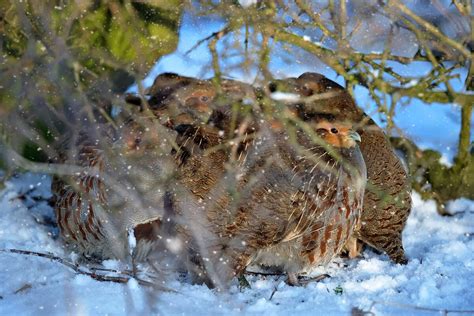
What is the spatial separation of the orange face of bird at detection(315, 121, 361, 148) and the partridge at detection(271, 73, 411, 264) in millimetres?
113

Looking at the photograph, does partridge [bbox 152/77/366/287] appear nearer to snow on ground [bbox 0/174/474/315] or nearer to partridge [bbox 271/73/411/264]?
snow on ground [bbox 0/174/474/315]

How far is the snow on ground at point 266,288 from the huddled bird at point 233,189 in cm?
16

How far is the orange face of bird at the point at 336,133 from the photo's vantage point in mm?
3666

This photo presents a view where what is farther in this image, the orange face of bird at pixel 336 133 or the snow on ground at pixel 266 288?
the orange face of bird at pixel 336 133

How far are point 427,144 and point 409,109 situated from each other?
47 cm

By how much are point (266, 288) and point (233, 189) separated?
1.73 ft

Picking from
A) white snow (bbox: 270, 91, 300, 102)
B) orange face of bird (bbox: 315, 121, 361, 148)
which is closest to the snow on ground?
orange face of bird (bbox: 315, 121, 361, 148)

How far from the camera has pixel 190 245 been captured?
11.4 feet

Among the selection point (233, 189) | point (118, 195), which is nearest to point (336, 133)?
point (233, 189)

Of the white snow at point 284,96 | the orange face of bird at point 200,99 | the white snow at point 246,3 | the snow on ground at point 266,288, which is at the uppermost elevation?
the white snow at point 246,3

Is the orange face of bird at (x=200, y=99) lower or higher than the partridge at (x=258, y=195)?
higher

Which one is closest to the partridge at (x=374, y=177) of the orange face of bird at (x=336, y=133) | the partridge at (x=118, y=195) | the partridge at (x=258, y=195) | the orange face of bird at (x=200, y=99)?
the orange face of bird at (x=336, y=133)

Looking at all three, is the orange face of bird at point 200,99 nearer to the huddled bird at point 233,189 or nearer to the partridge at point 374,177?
the huddled bird at point 233,189

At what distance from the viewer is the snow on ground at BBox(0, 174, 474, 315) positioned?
2.74m
